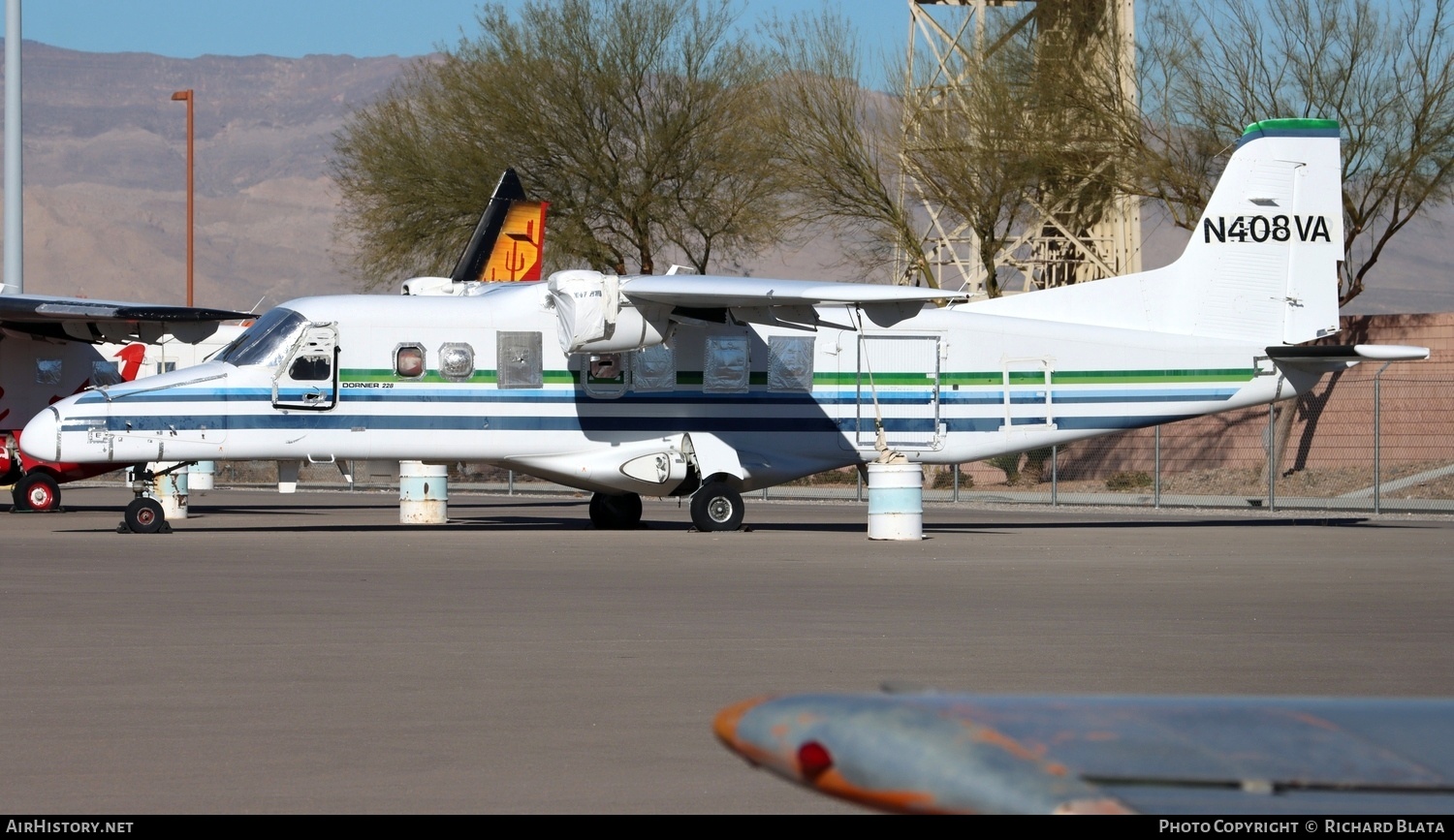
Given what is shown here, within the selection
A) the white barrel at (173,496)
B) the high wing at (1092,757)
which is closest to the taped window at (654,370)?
the white barrel at (173,496)

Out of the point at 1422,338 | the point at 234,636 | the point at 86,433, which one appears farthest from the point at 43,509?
the point at 1422,338

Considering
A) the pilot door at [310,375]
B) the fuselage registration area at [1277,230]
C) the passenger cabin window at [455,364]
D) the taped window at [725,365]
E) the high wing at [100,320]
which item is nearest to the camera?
the pilot door at [310,375]

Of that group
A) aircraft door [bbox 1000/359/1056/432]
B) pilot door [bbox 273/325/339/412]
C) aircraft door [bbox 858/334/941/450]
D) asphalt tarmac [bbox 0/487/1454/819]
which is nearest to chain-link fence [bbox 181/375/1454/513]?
aircraft door [bbox 1000/359/1056/432]

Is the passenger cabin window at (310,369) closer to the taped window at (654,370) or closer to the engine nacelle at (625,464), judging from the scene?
the engine nacelle at (625,464)

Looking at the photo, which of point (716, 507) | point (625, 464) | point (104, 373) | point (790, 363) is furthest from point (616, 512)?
point (104, 373)

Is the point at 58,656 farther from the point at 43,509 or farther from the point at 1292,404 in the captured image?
the point at 1292,404

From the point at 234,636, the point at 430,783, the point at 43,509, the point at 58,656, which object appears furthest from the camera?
the point at 43,509

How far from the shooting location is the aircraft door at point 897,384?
65.6 feet

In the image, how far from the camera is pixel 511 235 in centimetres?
2745

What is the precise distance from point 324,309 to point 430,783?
14.2m

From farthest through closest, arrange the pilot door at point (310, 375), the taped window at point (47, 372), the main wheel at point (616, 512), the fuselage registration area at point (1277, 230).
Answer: the taped window at point (47, 372) < the main wheel at point (616, 512) < the fuselage registration area at point (1277, 230) < the pilot door at point (310, 375)

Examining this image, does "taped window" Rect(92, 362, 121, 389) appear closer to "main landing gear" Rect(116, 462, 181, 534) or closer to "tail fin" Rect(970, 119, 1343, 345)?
"main landing gear" Rect(116, 462, 181, 534)

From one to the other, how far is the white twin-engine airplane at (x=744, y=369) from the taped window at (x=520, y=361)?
0.08 ft

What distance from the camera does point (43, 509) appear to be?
24.8 m
